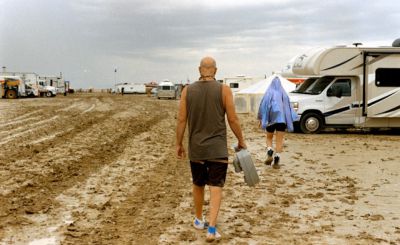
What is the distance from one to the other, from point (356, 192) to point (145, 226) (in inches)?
145

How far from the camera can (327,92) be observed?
1792 cm

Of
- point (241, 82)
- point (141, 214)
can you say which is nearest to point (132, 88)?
point (241, 82)

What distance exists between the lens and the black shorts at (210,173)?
5723 mm

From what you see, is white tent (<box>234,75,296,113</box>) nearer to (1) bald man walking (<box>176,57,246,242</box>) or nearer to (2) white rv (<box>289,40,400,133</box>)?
(2) white rv (<box>289,40,400,133</box>)

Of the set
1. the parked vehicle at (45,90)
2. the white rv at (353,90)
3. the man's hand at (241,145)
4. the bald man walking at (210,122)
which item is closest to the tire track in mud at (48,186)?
the bald man walking at (210,122)

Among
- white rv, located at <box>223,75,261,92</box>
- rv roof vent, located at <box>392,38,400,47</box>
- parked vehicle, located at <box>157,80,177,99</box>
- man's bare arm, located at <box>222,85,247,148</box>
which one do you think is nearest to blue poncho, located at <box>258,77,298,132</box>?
man's bare arm, located at <box>222,85,247,148</box>

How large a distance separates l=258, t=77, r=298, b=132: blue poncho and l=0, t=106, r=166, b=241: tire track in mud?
3318mm

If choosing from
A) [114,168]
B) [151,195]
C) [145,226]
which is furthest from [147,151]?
[145,226]

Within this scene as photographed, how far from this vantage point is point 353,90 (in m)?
17.7

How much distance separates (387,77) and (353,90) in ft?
3.72

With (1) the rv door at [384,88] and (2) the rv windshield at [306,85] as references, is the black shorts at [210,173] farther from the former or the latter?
(2) the rv windshield at [306,85]

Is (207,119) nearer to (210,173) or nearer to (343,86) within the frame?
(210,173)

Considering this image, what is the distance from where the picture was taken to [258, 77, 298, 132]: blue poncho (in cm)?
1041

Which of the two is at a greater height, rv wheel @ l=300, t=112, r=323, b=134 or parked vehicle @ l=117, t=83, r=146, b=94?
parked vehicle @ l=117, t=83, r=146, b=94
